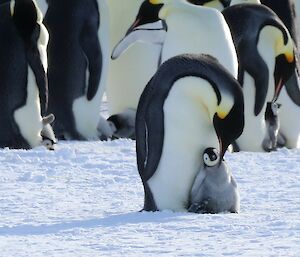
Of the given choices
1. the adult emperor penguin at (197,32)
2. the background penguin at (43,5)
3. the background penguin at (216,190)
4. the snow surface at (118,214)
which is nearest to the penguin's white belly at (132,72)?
the background penguin at (43,5)

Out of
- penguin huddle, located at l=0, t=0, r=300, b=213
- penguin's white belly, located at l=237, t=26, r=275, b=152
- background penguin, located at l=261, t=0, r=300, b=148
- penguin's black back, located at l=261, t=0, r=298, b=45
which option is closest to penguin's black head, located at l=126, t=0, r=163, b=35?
penguin huddle, located at l=0, t=0, r=300, b=213

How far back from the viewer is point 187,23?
309 inches

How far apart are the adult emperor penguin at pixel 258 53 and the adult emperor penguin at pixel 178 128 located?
8.97 ft

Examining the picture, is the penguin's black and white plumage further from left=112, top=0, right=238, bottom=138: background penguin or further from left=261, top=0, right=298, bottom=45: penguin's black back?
left=261, top=0, right=298, bottom=45: penguin's black back

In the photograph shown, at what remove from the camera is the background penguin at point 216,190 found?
18.9 feet

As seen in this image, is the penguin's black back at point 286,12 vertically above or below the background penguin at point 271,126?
above

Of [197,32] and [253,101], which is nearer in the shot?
[197,32]

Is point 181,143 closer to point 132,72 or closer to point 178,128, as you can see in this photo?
point 178,128

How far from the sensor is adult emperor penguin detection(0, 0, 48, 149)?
27.9 ft

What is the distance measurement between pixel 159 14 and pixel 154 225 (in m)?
2.94

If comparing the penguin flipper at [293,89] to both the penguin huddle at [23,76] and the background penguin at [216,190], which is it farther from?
the background penguin at [216,190]

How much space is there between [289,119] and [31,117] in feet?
6.54

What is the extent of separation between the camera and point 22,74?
8.55 meters

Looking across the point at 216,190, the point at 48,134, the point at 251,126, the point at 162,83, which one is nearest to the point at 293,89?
the point at 251,126
